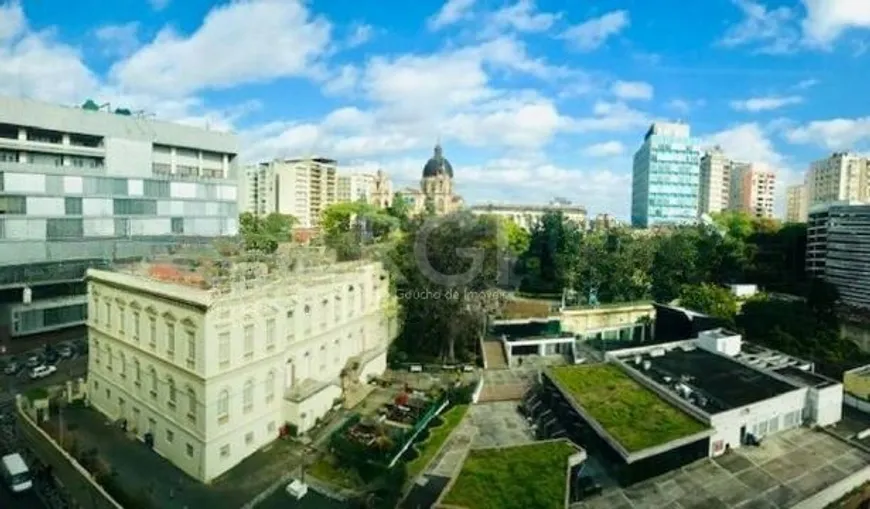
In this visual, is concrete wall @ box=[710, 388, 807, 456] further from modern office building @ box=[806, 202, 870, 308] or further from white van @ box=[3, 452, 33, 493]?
white van @ box=[3, 452, 33, 493]

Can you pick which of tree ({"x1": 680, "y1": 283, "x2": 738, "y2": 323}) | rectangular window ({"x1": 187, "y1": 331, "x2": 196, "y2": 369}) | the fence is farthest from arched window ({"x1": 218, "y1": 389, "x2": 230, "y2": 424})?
tree ({"x1": 680, "y1": 283, "x2": 738, "y2": 323})

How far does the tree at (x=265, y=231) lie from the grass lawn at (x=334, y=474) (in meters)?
48.1

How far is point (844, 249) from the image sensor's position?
55.9 meters

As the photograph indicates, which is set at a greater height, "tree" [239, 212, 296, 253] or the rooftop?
"tree" [239, 212, 296, 253]

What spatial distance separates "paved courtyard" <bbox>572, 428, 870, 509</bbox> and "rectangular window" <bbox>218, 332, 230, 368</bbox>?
55.8 ft

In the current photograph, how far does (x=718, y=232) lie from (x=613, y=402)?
171ft

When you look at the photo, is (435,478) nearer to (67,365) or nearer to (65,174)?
(67,365)

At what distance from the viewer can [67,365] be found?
1774 inches

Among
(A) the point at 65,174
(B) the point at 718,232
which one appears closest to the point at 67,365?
(A) the point at 65,174

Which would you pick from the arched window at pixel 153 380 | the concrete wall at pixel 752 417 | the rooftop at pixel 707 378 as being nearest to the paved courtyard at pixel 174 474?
the arched window at pixel 153 380

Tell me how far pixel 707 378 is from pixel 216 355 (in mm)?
26702

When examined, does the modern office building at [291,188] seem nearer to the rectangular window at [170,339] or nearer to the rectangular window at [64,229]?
the rectangular window at [64,229]

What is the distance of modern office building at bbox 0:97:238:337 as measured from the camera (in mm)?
48875

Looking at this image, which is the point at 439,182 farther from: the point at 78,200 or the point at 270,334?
the point at 270,334
